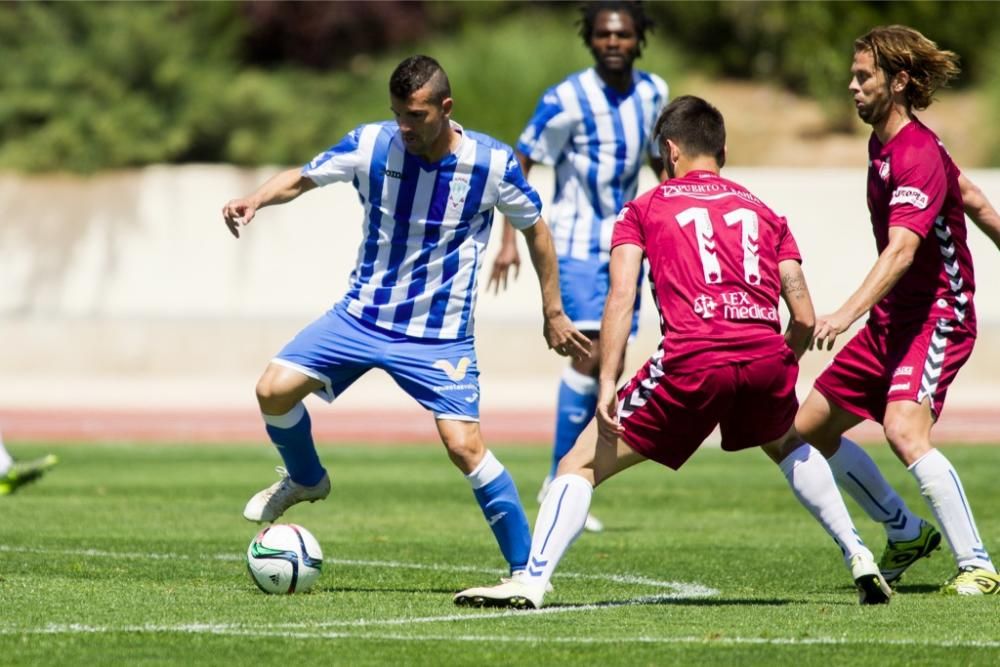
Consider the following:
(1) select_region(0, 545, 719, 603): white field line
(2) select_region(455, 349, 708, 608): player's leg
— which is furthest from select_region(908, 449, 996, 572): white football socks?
(2) select_region(455, 349, 708, 608): player's leg

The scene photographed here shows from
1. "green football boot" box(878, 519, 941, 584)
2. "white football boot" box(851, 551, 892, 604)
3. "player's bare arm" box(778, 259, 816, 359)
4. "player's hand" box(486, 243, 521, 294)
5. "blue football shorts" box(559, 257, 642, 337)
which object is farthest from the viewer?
"blue football shorts" box(559, 257, 642, 337)

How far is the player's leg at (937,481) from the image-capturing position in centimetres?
773

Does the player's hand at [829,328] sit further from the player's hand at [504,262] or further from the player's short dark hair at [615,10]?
the player's short dark hair at [615,10]

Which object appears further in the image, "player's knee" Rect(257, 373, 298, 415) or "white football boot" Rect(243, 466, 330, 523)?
"white football boot" Rect(243, 466, 330, 523)

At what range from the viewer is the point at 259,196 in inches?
301

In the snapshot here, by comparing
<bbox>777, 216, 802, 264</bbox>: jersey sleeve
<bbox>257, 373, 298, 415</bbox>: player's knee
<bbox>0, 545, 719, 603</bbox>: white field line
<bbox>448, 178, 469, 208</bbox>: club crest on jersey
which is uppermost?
<bbox>448, 178, 469, 208</bbox>: club crest on jersey

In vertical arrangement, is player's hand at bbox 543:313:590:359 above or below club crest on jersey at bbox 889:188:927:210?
below

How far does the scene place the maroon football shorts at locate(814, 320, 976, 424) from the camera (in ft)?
25.6

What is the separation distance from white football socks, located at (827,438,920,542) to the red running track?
31.7ft

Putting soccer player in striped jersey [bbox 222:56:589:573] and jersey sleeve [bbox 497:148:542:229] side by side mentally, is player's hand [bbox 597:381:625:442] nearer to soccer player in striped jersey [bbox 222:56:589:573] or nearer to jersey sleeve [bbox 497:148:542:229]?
soccer player in striped jersey [bbox 222:56:589:573]

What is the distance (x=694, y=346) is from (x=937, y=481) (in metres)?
1.59

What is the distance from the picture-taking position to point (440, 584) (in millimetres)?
8125

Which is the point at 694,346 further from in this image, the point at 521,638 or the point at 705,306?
the point at 521,638

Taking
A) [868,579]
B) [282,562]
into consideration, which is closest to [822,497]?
[868,579]
